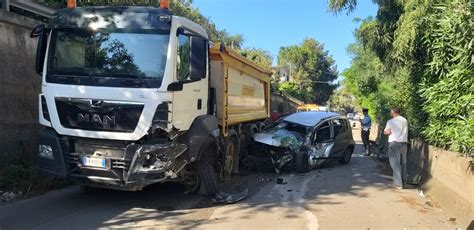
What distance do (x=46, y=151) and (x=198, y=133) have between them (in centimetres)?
229

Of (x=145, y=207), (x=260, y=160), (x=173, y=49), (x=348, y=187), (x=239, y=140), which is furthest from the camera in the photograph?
(x=260, y=160)

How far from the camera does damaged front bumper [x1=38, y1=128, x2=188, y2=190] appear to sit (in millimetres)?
6828

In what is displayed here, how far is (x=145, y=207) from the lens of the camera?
7.70 m

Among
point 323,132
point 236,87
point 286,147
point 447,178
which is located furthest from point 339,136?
point 447,178

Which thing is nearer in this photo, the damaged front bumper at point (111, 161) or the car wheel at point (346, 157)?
the damaged front bumper at point (111, 161)

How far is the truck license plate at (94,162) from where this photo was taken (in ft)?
22.8

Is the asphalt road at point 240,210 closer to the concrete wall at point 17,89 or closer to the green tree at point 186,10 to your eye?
the concrete wall at point 17,89

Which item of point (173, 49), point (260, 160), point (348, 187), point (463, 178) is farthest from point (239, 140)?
point (463, 178)

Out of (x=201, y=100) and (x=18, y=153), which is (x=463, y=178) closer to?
(x=201, y=100)

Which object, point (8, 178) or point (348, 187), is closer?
point (8, 178)

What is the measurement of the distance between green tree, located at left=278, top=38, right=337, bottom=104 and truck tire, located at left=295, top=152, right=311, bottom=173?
53884mm

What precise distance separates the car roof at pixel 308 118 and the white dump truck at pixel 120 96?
212 inches

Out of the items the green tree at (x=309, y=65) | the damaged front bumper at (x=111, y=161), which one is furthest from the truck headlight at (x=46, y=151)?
the green tree at (x=309, y=65)

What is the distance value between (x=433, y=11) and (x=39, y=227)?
8.92 m
